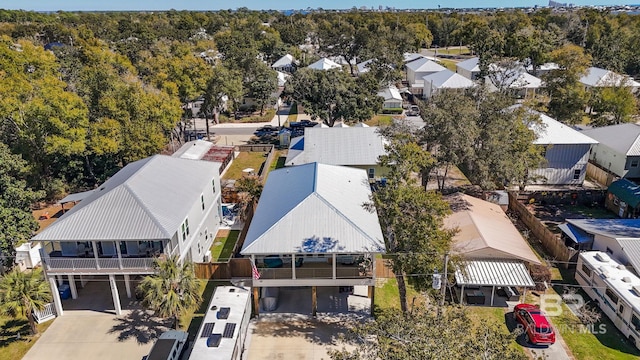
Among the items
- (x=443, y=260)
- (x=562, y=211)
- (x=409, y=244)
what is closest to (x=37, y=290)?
(x=409, y=244)

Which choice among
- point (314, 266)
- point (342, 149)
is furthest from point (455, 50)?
point (314, 266)

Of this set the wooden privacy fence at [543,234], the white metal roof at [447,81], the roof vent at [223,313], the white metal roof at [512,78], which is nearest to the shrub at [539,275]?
the wooden privacy fence at [543,234]

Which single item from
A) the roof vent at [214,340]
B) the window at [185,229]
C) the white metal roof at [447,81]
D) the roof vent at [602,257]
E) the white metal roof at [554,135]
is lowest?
the roof vent at [602,257]

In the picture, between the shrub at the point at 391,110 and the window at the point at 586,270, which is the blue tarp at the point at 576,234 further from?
the shrub at the point at 391,110

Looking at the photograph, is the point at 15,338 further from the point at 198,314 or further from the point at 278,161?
the point at 278,161

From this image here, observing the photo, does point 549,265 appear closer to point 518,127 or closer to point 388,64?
point 518,127

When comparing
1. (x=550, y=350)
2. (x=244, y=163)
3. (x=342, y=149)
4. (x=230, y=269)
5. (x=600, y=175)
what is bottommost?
(x=550, y=350)
